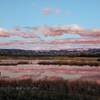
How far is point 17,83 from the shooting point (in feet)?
89.0

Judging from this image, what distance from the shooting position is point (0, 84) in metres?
26.7

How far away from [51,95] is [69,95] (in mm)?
1018

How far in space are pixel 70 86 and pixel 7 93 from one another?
6137 millimetres

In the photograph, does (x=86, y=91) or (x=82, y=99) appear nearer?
(x=82, y=99)

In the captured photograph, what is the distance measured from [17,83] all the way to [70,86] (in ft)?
15.3

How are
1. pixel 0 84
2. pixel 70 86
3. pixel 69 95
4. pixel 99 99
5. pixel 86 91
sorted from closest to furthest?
pixel 99 99 < pixel 69 95 < pixel 86 91 < pixel 70 86 < pixel 0 84

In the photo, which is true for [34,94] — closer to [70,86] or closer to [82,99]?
[82,99]

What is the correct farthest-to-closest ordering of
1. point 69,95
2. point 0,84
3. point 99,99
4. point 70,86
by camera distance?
point 0,84 < point 70,86 < point 69,95 < point 99,99

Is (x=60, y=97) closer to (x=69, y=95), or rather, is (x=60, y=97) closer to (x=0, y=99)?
(x=69, y=95)

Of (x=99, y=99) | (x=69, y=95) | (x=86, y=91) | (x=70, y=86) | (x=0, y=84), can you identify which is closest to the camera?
(x=99, y=99)

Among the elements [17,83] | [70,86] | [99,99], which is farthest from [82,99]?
[17,83]

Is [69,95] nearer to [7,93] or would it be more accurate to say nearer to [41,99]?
[41,99]

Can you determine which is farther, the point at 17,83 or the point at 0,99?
the point at 17,83

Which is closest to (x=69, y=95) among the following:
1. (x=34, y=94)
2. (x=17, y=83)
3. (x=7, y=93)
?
(x=34, y=94)
